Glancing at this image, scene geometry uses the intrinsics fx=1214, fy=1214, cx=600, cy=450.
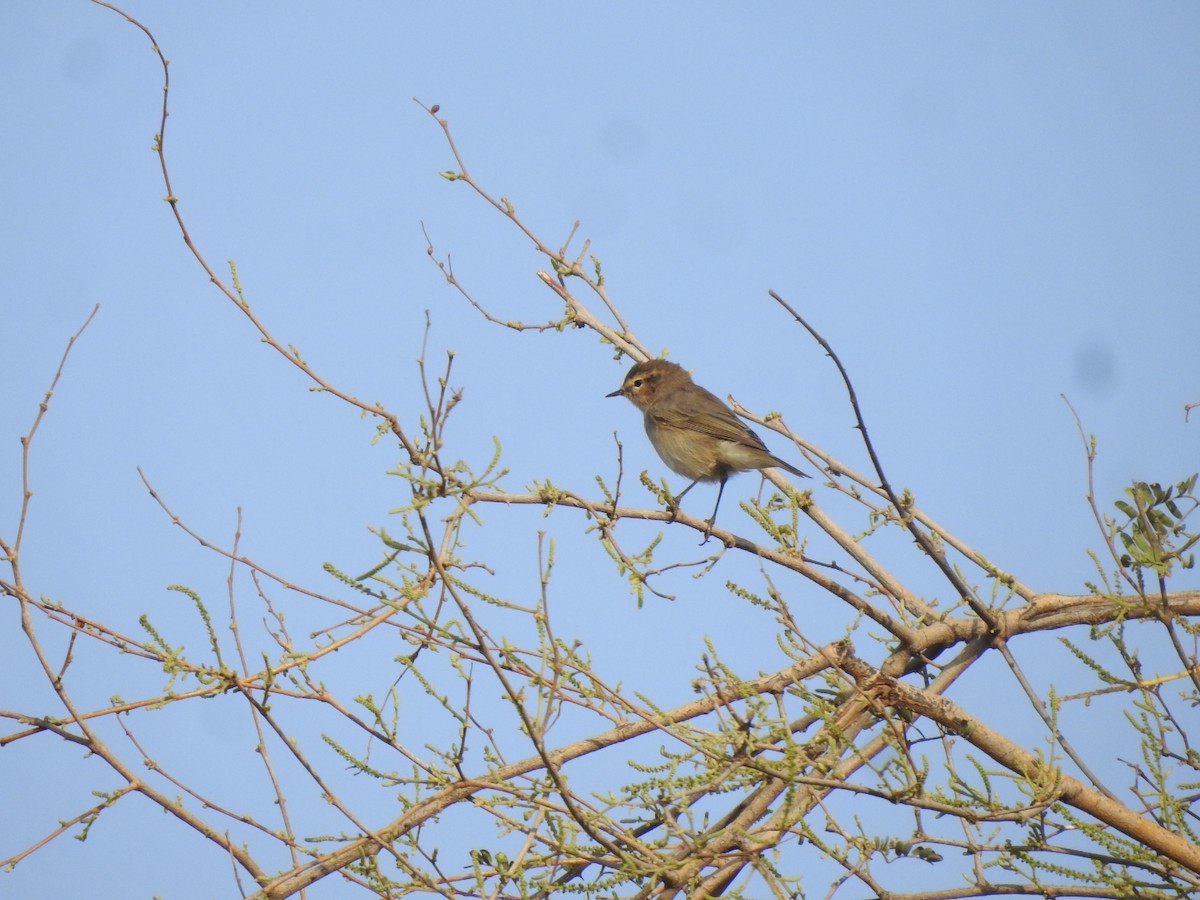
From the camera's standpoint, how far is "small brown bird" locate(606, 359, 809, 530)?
869cm

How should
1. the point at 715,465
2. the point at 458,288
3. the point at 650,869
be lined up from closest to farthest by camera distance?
the point at 650,869, the point at 458,288, the point at 715,465

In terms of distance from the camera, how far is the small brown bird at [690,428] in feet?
28.5

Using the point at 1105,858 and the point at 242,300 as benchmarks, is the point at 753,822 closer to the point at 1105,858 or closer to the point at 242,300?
the point at 1105,858

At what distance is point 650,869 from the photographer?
3.73 meters

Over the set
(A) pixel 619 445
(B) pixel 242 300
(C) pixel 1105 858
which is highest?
(B) pixel 242 300

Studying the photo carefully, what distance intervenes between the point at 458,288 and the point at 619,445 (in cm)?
256

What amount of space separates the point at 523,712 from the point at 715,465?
5.60 meters

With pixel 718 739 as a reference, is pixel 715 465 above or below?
above

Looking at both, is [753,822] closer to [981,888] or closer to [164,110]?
[981,888]

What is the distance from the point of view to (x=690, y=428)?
9.08 metres

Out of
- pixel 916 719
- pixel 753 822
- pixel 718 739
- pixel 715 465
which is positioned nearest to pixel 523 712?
pixel 718 739

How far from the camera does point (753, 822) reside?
4336mm

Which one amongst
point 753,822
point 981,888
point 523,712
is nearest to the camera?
point 523,712

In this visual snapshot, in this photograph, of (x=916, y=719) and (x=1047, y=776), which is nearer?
(x=1047, y=776)
